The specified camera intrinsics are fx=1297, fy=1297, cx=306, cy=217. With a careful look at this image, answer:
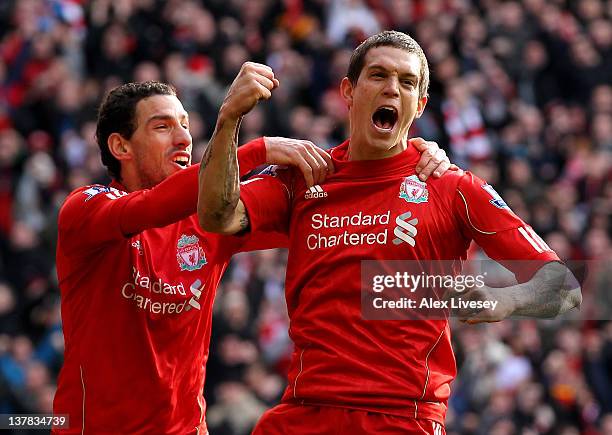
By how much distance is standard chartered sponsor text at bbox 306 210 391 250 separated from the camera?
5.65 metres

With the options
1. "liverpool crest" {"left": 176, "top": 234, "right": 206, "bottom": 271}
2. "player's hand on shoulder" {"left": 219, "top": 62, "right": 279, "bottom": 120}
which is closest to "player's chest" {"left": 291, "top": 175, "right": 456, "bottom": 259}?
"player's hand on shoulder" {"left": 219, "top": 62, "right": 279, "bottom": 120}

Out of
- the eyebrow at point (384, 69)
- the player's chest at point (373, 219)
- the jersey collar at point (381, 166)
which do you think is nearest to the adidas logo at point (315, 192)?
the player's chest at point (373, 219)

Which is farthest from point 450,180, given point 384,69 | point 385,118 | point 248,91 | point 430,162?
point 248,91

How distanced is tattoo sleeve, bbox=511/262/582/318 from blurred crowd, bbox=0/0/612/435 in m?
7.37

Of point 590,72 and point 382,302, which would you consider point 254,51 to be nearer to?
point 590,72

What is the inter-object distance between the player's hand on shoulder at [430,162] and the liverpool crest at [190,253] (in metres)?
1.28

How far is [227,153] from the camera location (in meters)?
5.57

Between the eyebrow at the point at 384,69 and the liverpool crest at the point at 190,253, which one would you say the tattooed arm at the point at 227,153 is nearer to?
the eyebrow at the point at 384,69

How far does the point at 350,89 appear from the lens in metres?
6.04

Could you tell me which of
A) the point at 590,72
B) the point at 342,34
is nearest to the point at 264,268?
the point at 342,34

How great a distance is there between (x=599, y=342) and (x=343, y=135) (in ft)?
13.4

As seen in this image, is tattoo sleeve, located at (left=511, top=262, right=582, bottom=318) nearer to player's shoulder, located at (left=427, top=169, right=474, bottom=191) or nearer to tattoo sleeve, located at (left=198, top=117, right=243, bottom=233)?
player's shoulder, located at (left=427, top=169, right=474, bottom=191)

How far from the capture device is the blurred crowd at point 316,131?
13.4 metres

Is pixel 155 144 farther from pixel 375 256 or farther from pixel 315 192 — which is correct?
pixel 375 256
